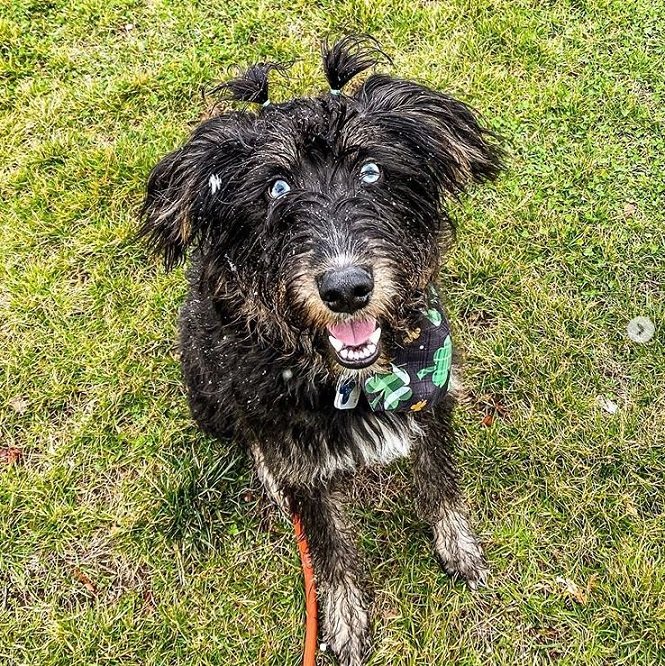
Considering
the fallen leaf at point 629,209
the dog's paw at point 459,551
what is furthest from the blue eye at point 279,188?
the fallen leaf at point 629,209

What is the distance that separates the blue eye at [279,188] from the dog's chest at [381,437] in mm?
952

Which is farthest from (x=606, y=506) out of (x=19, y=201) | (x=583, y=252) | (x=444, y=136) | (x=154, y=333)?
(x=19, y=201)

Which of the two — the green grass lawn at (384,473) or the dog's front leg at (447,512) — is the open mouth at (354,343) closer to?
the dog's front leg at (447,512)

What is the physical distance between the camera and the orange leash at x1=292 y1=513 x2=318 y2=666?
132 inches

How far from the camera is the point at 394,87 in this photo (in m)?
2.60

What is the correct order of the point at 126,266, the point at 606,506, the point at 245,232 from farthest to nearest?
the point at 126,266 < the point at 606,506 < the point at 245,232

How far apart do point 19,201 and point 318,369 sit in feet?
9.85

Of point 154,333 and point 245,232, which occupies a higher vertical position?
point 245,232

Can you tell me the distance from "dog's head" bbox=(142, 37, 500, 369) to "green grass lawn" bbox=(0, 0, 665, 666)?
153 centimetres

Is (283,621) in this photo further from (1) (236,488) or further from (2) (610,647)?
(2) (610,647)

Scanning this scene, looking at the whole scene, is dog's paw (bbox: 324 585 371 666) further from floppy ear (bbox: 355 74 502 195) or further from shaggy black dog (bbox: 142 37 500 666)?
floppy ear (bbox: 355 74 502 195)

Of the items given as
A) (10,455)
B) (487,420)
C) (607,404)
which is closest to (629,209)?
(607,404)

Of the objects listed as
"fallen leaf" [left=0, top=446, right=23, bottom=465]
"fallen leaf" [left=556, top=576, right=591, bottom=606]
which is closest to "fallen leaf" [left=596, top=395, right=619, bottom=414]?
"fallen leaf" [left=556, top=576, right=591, bottom=606]

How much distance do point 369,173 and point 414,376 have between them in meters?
0.81
